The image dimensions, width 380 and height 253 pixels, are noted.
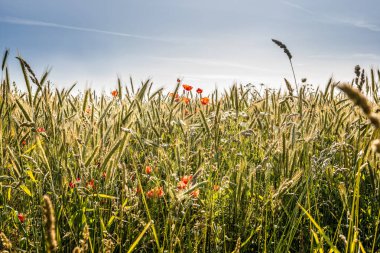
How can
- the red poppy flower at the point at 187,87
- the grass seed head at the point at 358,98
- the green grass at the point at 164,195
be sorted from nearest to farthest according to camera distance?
the grass seed head at the point at 358,98
the green grass at the point at 164,195
the red poppy flower at the point at 187,87

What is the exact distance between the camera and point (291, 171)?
1.78m

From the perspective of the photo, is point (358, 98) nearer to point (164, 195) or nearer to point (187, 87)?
point (164, 195)

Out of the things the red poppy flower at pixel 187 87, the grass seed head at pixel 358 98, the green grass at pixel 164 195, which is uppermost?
the red poppy flower at pixel 187 87

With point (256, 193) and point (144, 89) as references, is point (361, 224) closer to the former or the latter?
point (256, 193)

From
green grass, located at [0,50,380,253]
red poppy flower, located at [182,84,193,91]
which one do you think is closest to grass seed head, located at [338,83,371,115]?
green grass, located at [0,50,380,253]

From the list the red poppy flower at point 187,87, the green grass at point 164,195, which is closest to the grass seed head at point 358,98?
the green grass at point 164,195

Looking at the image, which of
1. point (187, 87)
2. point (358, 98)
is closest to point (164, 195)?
point (358, 98)

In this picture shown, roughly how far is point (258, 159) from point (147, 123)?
686 mm

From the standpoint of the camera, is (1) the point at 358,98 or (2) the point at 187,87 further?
(2) the point at 187,87

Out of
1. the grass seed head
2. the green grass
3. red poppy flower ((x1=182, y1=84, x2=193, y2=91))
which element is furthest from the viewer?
red poppy flower ((x1=182, y1=84, x2=193, y2=91))

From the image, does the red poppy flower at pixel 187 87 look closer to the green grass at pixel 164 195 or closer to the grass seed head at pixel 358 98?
the green grass at pixel 164 195

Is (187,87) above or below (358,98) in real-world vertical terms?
above

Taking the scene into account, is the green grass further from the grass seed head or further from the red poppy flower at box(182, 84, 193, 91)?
the red poppy flower at box(182, 84, 193, 91)

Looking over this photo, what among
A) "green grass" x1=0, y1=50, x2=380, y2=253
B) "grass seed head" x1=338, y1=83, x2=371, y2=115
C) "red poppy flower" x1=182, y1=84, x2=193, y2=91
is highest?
"red poppy flower" x1=182, y1=84, x2=193, y2=91
